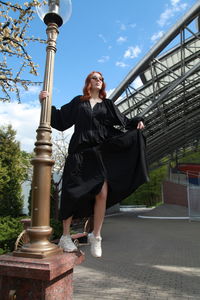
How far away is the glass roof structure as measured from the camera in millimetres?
15234

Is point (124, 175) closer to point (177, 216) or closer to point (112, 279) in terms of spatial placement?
point (112, 279)

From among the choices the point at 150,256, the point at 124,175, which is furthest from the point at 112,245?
the point at 124,175

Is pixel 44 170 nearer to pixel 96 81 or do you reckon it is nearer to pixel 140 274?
pixel 96 81

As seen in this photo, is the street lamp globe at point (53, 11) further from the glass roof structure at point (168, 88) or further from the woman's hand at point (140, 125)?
the glass roof structure at point (168, 88)

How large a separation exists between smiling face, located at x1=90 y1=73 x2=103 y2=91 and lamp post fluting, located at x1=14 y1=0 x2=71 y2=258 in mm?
433

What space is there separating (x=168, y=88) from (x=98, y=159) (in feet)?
52.2

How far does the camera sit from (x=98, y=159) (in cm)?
258

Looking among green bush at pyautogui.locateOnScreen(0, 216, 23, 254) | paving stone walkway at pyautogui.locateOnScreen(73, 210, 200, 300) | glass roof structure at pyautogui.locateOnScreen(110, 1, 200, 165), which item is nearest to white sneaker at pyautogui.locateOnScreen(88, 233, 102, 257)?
paving stone walkway at pyautogui.locateOnScreen(73, 210, 200, 300)

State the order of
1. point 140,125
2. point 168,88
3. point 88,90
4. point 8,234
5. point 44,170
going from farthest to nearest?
point 168,88
point 8,234
point 88,90
point 140,125
point 44,170

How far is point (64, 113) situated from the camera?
2.85 meters

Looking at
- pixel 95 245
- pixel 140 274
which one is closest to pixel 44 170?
pixel 95 245

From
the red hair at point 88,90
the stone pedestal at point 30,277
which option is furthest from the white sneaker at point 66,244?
the red hair at point 88,90

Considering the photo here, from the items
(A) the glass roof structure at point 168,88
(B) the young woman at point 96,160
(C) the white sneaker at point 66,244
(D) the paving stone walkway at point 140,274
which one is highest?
(A) the glass roof structure at point 168,88

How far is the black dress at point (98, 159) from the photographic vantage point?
2496 mm
